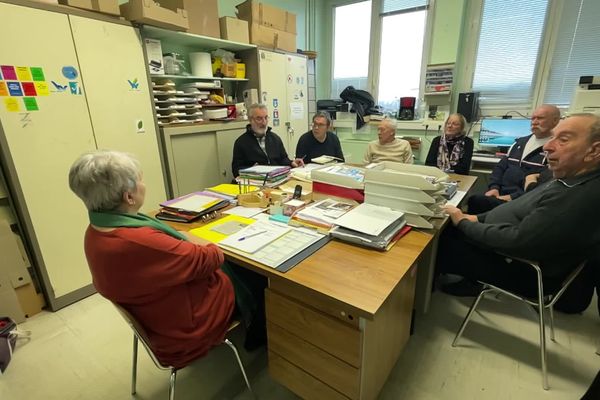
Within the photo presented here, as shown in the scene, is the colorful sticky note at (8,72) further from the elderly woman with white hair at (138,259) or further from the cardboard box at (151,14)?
the elderly woman with white hair at (138,259)

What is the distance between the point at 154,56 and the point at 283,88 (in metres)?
1.57

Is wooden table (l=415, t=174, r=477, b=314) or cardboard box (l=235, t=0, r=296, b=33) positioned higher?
cardboard box (l=235, t=0, r=296, b=33)

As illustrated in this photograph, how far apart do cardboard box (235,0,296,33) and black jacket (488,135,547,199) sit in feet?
9.22

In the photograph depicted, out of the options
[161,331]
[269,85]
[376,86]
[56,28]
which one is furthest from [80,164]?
[376,86]

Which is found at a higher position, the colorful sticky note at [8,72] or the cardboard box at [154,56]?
the cardboard box at [154,56]

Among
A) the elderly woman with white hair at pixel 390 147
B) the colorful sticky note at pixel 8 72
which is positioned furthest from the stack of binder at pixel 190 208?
the elderly woman with white hair at pixel 390 147

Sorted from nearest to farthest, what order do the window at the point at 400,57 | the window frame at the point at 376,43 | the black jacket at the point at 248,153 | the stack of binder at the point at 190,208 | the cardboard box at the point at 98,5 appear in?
the stack of binder at the point at 190,208, the cardboard box at the point at 98,5, the black jacket at the point at 248,153, the window frame at the point at 376,43, the window at the point at 400,57

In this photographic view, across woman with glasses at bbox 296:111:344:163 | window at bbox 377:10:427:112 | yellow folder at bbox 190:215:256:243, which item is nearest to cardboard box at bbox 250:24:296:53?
woman with glasses at bbox 296:111:344:163

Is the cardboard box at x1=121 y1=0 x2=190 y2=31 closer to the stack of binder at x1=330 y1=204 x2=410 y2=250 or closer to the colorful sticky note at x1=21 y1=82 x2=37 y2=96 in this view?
the colorful sticky note at x1=21 y1=82 x2=37 y2=96

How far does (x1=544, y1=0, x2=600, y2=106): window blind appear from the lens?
10.8 feet

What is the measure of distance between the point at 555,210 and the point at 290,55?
10.7 feet

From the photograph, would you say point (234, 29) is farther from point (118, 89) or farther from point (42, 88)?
point (42, 88)

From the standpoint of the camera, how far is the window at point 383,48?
424 cm

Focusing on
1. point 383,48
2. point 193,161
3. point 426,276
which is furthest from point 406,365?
point 383,48
